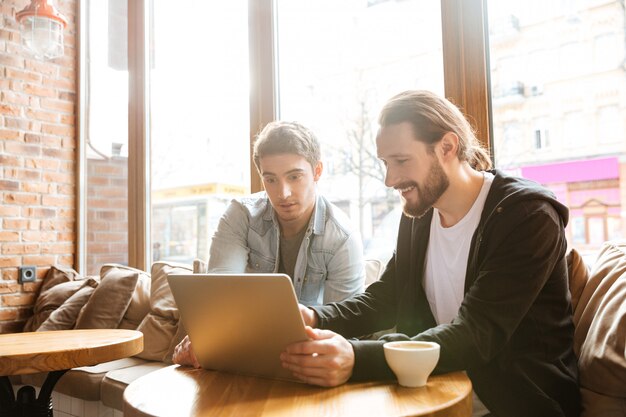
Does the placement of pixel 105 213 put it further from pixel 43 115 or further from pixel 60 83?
pixel 60 83

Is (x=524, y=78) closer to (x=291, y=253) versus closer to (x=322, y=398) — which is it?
(x=291, y=253)

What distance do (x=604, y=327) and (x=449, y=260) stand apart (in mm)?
398

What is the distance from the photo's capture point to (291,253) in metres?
2.10

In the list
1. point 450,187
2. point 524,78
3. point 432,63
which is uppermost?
point 432,63

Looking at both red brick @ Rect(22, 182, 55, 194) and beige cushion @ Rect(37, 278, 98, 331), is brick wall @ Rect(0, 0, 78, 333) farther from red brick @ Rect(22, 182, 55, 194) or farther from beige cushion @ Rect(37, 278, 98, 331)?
beige cushion @ Rect(37, 278, 98, 331)

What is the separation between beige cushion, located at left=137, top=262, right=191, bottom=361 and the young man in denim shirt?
86 cm

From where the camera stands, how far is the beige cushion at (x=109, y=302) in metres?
2.96

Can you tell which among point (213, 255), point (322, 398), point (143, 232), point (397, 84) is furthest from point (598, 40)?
point (143, 232)

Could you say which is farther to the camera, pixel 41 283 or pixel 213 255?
pixel 41 283

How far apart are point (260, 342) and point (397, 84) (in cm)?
180

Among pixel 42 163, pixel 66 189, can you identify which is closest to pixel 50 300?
pixel 66 189

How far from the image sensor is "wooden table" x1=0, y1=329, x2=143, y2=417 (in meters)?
1.73

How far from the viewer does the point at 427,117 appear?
1528 mm

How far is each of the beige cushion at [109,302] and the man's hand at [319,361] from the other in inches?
84.1
